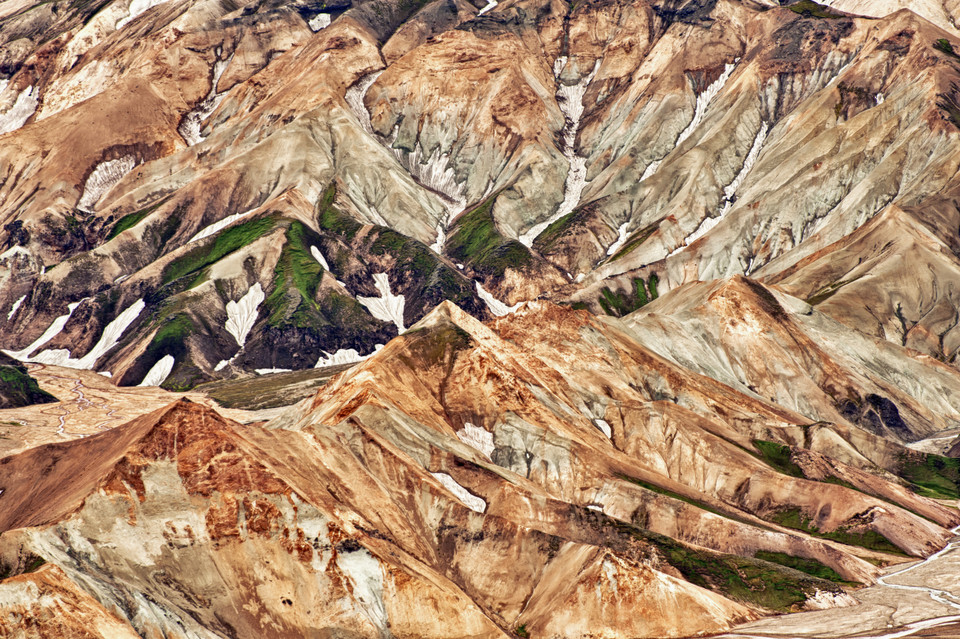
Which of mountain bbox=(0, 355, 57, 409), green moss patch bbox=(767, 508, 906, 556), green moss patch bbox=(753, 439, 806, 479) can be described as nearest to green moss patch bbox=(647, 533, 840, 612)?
green moss patch bbox=(767, 508, 906, 556)

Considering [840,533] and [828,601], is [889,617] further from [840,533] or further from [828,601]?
[840,533]

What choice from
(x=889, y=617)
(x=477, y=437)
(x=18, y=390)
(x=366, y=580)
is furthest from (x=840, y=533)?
(x=18, y=390)

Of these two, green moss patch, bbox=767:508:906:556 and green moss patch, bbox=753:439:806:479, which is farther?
green moss patch, bbox=753:439:806:479

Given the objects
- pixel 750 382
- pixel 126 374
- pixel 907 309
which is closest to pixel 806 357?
pixel 750 382

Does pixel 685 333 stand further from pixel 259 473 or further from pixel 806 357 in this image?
pixel 259 473

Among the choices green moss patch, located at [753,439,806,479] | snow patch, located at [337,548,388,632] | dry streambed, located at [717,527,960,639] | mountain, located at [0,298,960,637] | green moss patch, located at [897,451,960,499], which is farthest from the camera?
green moss patch, located at [897,451,960,499]

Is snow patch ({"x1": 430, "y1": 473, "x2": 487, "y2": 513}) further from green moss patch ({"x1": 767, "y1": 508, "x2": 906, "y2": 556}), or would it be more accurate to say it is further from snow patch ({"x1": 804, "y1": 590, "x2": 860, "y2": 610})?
green moss patch ({"x1": 767, "y1": 508, "x2": 906, "y2": 556})

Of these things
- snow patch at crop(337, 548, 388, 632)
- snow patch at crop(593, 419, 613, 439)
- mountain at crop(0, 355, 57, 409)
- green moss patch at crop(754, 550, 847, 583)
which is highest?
snow patch at crop(337, 548, 388, 632)

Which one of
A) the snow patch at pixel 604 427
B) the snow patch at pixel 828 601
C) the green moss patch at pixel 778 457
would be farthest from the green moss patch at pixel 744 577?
the snow patch at pixel 604 427
